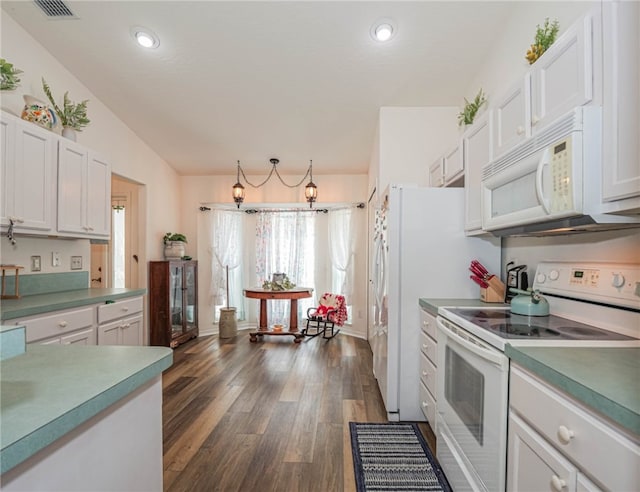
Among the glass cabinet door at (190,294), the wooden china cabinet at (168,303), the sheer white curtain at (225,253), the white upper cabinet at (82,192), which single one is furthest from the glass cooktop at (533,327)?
the sheer white curtain at (225,253)

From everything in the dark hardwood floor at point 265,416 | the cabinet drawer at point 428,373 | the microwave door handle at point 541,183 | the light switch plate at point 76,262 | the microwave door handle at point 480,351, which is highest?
the microwave door handle at point 541,183

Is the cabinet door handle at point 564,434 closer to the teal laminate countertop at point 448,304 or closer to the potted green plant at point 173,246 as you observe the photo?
the teal laminate countertop at point 448,304

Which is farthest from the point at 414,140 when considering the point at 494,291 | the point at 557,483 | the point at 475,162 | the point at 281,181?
the point at 557,483

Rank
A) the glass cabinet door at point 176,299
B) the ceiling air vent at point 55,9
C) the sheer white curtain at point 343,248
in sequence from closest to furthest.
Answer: the ceiling air vent at point 55,9, the glass cabinet door at point 176,299, the sheer white curtain at point 343,248

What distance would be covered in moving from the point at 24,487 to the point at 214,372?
112 inches

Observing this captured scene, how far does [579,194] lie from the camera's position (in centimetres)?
116

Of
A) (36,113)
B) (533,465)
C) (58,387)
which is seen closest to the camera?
(58,387)

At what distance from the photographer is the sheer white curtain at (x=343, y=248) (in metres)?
4.79

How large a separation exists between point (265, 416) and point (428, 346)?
129 centimetres

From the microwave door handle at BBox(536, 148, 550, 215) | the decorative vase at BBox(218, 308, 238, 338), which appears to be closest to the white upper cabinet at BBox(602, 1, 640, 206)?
the microwave door handle at BBox(536, 148, 550, 215)

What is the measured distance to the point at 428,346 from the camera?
6.87 feet

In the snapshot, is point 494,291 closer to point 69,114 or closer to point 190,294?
point 69,114

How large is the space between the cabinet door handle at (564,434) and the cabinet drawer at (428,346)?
3.54ft

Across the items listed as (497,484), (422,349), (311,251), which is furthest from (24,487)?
(311,251)
